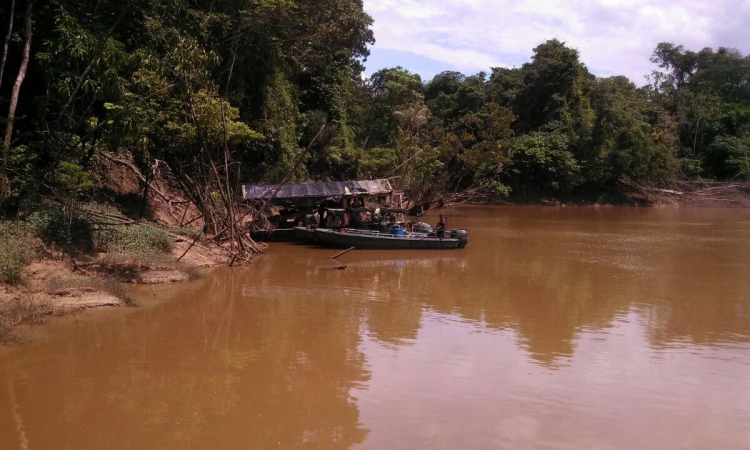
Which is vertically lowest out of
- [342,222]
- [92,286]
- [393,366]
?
[393,366]

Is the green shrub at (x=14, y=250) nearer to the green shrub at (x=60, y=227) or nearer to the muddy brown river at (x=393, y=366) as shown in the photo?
the green shrub at (x=60, y=227)

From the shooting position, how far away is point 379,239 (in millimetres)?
19609

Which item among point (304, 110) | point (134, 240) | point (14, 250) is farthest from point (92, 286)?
point (304, 110)

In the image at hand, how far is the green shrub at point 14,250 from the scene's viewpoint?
10156mm

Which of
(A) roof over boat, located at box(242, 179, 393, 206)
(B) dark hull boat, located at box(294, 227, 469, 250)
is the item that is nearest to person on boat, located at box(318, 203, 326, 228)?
(A) roof over boat, located at box(242, 179, 393, 206)

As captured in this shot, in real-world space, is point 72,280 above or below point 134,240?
below

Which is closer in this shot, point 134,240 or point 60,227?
point 60,227

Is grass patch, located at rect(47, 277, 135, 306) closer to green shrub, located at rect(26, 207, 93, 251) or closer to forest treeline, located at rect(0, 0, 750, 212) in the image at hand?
green shrub, located at rect(26, 207, 93, 251)

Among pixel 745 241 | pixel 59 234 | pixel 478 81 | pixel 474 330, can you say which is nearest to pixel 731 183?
pixel 478 81

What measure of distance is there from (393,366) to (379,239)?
36.8ft

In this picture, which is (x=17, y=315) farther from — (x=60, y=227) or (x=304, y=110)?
(x=304, y=110)

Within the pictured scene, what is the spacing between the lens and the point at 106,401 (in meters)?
6.86

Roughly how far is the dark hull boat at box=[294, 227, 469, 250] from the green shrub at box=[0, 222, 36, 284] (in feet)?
31.3

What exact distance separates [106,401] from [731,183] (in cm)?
5085
